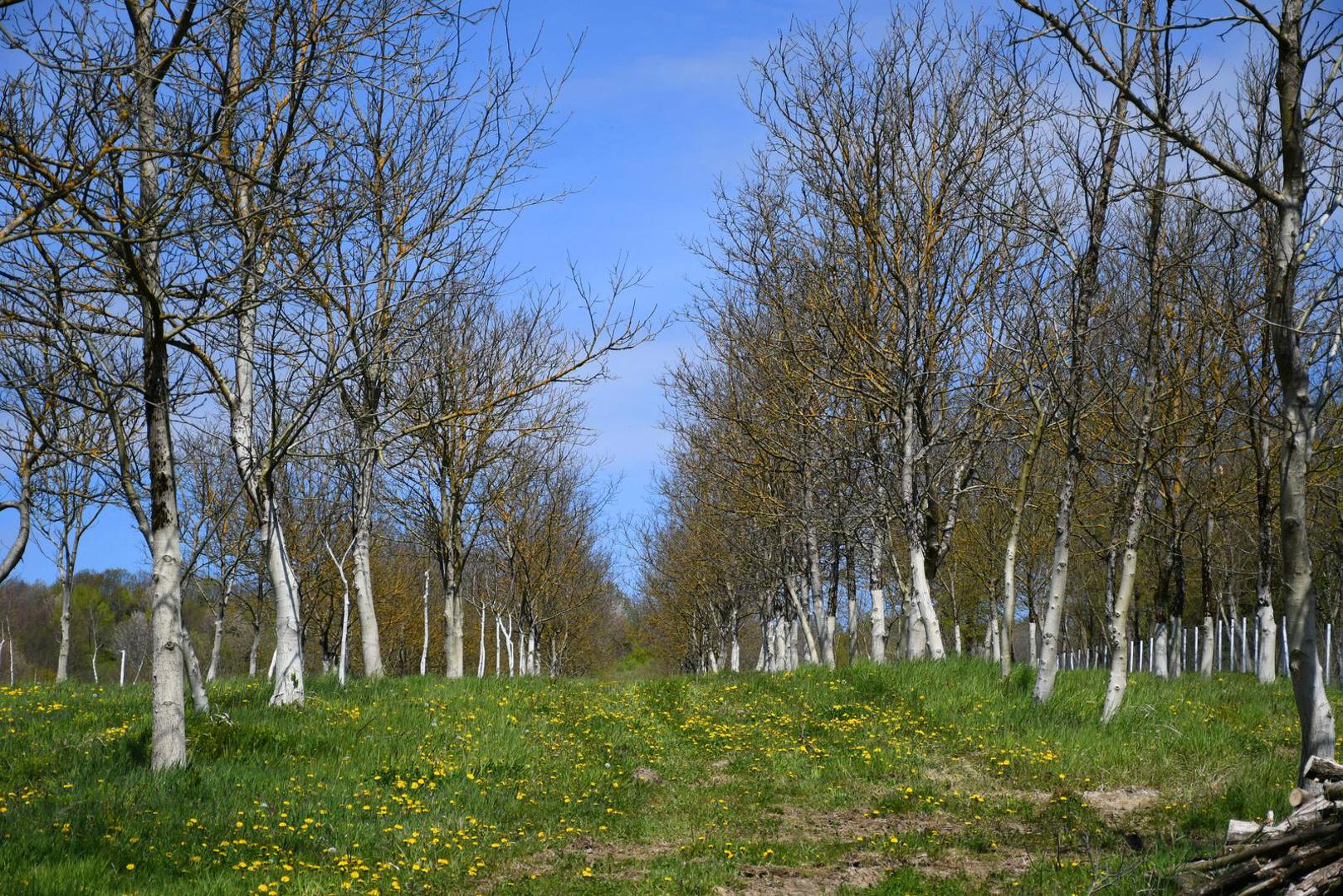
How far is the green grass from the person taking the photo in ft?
23.8

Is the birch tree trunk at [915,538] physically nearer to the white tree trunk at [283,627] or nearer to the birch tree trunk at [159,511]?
the white tree trunk at [283,627]

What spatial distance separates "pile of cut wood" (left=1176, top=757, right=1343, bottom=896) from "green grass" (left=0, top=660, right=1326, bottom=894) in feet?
1.76

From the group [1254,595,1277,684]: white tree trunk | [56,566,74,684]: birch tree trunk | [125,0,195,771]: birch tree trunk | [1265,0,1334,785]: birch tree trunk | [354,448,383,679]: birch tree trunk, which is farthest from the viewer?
[56,566,74,684]: birch tree trunk

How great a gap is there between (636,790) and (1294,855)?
6.20m

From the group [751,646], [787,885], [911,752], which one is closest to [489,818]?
[787,885]

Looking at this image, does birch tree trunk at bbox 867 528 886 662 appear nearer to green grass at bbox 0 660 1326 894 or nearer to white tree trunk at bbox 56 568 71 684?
green grass at bbox 0 660 1326 894

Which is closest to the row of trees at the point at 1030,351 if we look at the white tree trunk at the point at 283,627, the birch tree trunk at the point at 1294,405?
the birch tree trunk at the point at 1294,405

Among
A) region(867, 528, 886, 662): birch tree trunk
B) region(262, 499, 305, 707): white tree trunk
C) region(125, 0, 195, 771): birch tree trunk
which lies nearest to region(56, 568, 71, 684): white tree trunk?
region(262, 499, 305, 707): white tree trunk

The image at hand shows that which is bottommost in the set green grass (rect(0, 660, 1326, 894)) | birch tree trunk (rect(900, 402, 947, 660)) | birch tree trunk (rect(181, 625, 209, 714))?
green grass (rect(0, 660, 1326, 894))

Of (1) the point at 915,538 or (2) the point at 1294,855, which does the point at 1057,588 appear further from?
(2) the point at 1294,855

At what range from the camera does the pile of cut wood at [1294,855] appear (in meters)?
5.62

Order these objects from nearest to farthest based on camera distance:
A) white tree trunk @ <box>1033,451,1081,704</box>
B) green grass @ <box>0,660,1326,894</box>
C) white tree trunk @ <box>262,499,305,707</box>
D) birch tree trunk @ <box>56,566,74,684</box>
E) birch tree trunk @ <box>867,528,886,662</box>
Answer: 1. green grass @ <box>0,660,1326,894</box>
2. white tree trunk @ <box>262,499,305,707</box>
3. white tree trunk @ <box>1033,451,1081,704</box>
4. birch tree trunk @ <box>867,528,886,662</box>
5. birch tree trunk @ <box>56,566,74,684</box>

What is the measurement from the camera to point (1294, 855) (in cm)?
578

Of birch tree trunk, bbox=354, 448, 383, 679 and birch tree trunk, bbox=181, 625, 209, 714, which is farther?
birch tree trunk, bbox=354, 448, 383, 679
